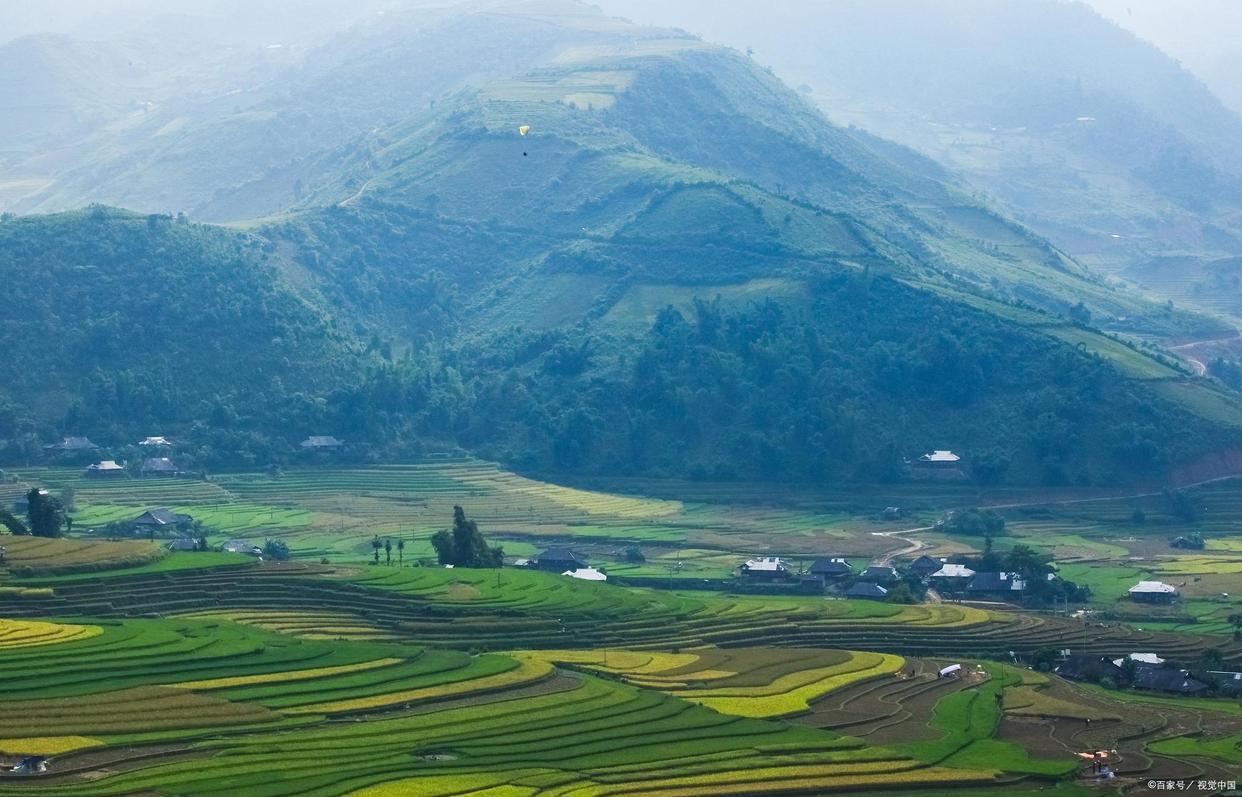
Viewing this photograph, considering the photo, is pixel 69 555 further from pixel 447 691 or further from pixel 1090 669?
pixel 1090 669

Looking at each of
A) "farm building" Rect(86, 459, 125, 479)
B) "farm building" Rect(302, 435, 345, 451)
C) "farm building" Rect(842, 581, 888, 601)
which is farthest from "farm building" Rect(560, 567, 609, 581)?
"farm building" Rect(86, 459, 125, 479)

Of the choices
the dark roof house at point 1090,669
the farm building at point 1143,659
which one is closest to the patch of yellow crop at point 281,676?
the dark roof house at point 1090,669

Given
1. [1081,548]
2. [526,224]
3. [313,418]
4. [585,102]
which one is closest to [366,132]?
[585,102]

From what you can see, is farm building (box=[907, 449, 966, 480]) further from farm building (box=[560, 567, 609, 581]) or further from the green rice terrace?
farm building (box=[560, 567, 609, 581])

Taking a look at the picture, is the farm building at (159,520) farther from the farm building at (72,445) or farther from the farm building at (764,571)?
the farm building at (764,571)

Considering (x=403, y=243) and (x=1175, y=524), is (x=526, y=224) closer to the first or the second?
(x=403, y=243)
